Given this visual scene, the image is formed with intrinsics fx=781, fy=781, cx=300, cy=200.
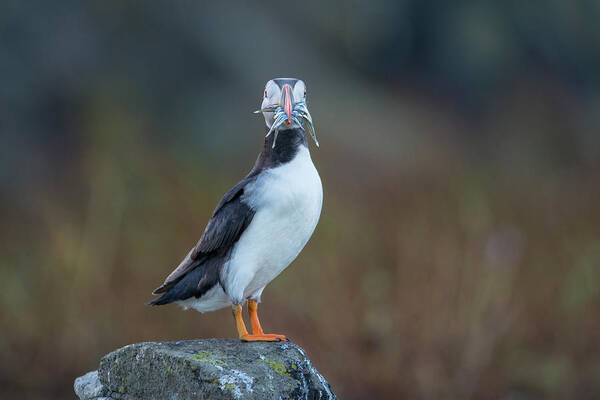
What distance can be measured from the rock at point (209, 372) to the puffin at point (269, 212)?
0.16m

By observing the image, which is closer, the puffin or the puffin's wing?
the puffin

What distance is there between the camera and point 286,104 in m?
4.20

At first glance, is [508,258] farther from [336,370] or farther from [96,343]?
[96,343]

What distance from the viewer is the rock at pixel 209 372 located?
4.18 meters

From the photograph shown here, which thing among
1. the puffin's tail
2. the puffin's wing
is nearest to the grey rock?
the puffin's tail

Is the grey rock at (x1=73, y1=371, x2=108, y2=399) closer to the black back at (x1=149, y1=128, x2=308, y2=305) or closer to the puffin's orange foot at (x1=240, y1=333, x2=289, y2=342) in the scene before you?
the black back at (x1=149, y1=128, x2=308, y2=305)

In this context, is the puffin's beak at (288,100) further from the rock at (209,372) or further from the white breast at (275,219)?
the rock at (209,372)

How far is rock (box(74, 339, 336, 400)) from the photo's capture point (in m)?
4.18

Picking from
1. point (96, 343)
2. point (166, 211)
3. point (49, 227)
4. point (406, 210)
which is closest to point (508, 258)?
point (406, 210)

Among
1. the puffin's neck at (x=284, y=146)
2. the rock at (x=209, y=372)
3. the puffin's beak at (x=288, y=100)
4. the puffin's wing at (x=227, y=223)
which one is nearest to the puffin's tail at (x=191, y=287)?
the puffin's wing at (x=227, y=223)

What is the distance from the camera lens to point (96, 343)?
25.0 ft

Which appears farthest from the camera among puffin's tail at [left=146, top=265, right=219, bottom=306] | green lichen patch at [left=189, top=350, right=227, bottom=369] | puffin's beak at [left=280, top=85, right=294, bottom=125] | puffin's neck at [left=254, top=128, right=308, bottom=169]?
puffin's tail at [left=146, top=265, right=219, bottom=306]

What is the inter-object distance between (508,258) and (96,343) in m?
4.15

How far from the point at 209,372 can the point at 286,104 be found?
1499 millimetres
